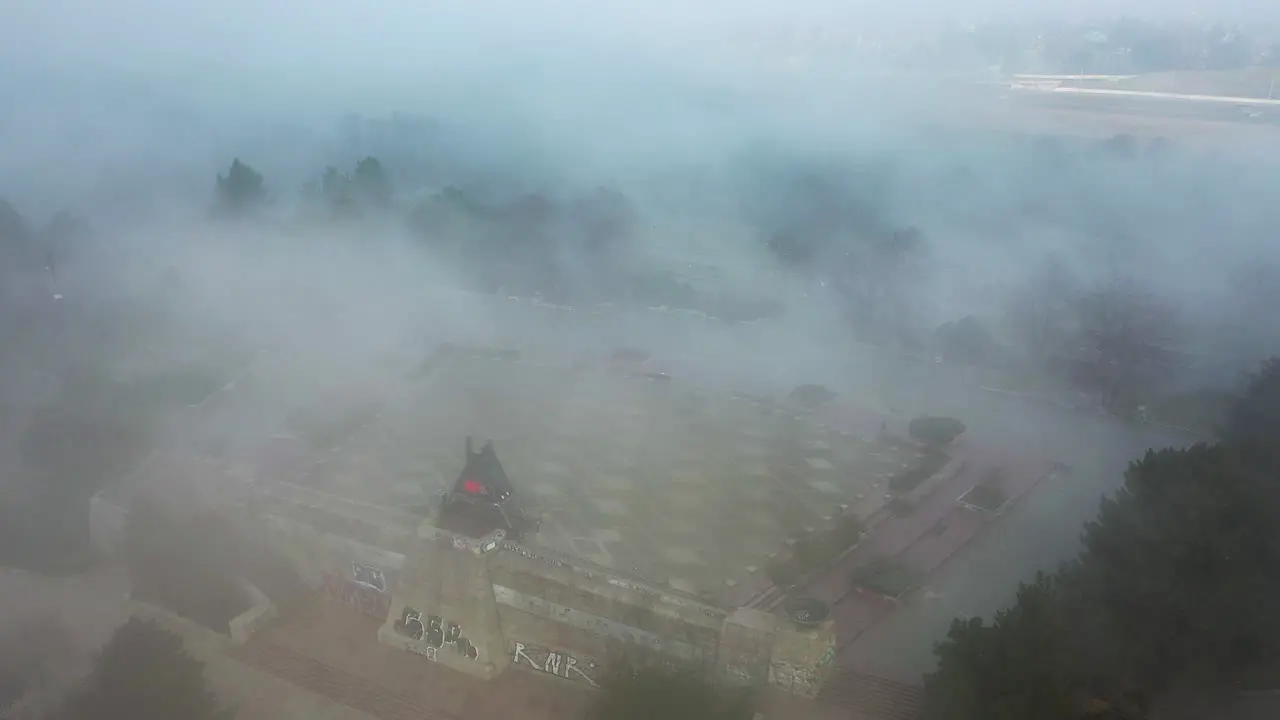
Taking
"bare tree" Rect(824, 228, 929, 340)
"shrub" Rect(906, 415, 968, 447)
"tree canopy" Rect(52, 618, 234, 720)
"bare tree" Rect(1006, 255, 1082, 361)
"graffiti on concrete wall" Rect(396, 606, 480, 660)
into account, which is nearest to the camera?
"tree canopy" Rect(52, 618, 234, 720)

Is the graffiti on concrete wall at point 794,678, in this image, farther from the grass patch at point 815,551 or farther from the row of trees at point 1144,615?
the grass patch at point 815,551

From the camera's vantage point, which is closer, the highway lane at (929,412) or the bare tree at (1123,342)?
the highway lane at (929,412)

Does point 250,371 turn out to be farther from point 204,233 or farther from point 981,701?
point 981,701

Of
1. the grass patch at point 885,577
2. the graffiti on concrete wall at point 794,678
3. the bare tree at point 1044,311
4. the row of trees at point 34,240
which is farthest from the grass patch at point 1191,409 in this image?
the row of trees at point 34,240

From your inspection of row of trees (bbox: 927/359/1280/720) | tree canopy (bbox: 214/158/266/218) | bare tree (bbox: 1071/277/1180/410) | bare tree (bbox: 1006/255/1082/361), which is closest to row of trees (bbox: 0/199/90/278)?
tree canopy (bbox: 214/158/266/218)

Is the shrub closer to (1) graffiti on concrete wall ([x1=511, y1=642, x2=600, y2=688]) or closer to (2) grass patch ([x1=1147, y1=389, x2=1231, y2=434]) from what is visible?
(2) grass patch ([x1=1147, y1=389, x2=1231, y2=434])

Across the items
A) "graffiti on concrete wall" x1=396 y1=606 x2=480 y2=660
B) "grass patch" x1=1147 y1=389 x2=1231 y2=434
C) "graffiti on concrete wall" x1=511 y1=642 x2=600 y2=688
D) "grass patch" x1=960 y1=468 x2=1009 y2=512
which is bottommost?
"grass patch" x1=1147 y1=389 x2=1231 y2=434

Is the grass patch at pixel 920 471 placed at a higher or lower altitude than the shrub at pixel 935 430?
lower
